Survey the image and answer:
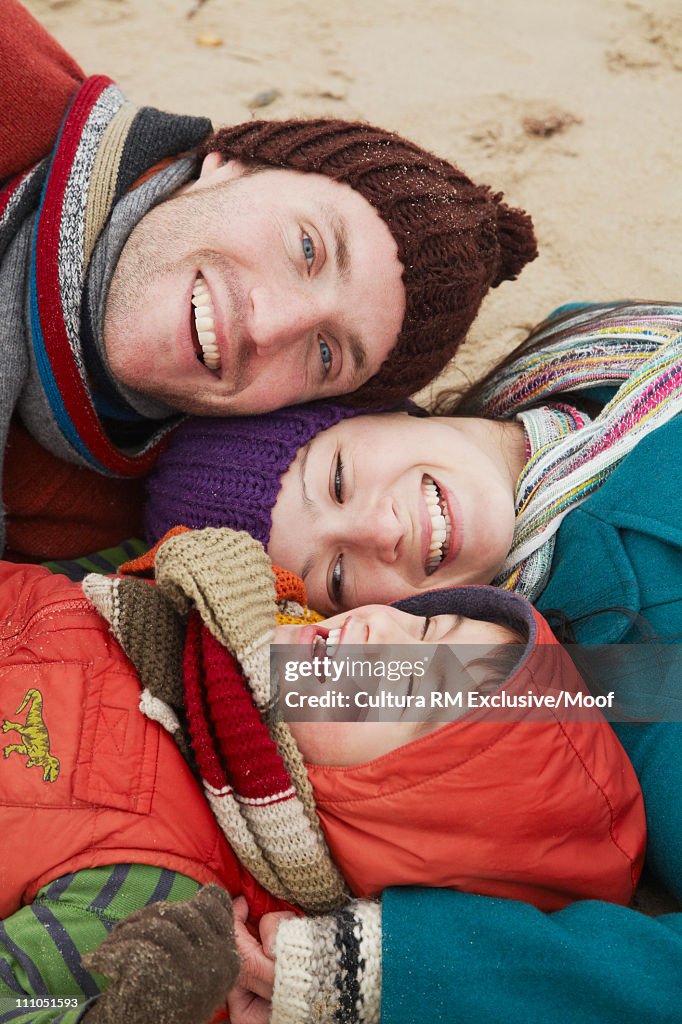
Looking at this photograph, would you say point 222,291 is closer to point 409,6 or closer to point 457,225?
point 457,225

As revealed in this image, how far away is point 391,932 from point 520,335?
81.5 inches

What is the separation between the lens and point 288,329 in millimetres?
1914

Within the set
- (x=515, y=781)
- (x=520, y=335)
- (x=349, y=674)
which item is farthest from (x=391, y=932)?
(x=520, y=335)

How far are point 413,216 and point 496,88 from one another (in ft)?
6.45

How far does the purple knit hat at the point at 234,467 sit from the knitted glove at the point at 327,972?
795mm

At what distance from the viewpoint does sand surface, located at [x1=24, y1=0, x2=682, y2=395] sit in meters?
3.12

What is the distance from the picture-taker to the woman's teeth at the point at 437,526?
6.32ft

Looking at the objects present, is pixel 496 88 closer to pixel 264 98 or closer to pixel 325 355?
pixel 264 98

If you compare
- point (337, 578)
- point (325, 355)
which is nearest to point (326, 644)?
point (337, 578)

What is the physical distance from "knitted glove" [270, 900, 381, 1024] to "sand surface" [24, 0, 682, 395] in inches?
75.6

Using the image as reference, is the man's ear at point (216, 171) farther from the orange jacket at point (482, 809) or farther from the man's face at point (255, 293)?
the orange jacket at point (482, 809)

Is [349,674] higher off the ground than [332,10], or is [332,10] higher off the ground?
[332,10]

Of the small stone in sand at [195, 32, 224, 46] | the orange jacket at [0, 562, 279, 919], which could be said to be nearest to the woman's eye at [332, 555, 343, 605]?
the orange jacket at [0, 562, 279, 919]

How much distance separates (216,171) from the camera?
2.12 m
